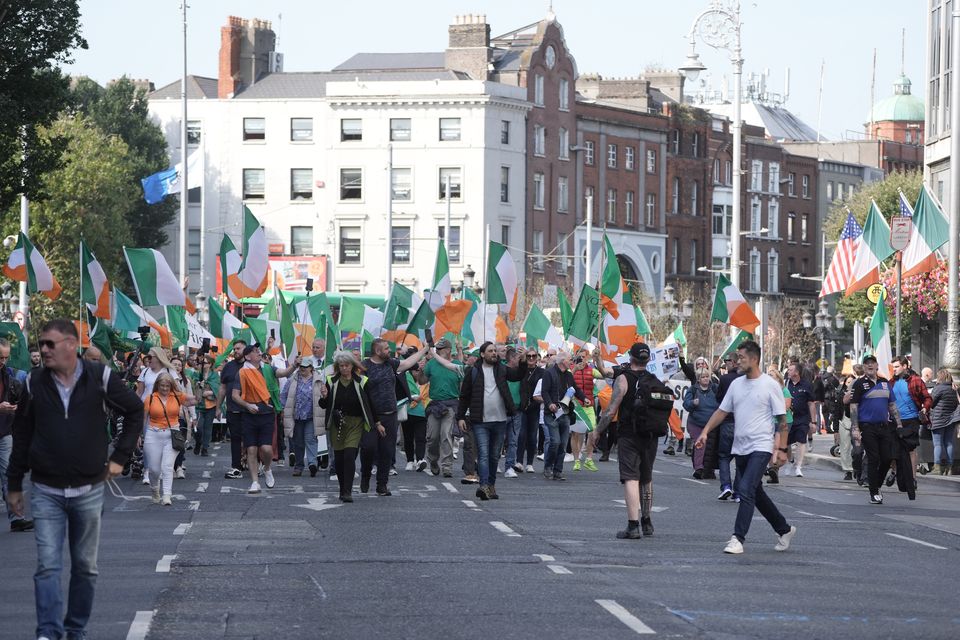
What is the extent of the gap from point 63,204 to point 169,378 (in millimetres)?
44694

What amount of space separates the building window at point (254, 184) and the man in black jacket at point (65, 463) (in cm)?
7888

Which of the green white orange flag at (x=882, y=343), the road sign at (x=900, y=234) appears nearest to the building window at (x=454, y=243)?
the road sign at (x=900, y=234)

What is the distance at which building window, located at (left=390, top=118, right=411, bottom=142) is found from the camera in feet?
282

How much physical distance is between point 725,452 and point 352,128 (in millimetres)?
65613

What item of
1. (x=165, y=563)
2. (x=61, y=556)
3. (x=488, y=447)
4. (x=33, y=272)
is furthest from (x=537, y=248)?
(x=61, y=556)

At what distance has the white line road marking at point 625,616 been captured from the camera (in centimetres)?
1030

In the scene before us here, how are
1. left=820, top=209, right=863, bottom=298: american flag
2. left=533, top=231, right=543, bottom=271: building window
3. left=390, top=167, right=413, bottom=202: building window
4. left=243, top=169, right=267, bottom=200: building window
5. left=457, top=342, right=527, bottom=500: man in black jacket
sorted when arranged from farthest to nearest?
left=533, top=231, right=543, bottom=271: building window → left=243, top=169, right=267, bottom=200: building window → left=390, top=167, right=413, bottom=202: building window → left=820, top=209, right=863, bottom=298: american flag → left=457, top=342, right=527, bottom=500: man in black jacket

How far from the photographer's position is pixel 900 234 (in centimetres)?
3484

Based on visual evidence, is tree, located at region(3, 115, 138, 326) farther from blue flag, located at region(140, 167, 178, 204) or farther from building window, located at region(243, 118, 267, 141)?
building window, located at region(243, 118, 267, 141)

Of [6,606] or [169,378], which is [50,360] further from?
[169,378]

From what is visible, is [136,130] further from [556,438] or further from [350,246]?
[556,438]

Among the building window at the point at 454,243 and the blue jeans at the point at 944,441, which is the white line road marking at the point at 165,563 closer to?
the blue jeans at the point at 944,441

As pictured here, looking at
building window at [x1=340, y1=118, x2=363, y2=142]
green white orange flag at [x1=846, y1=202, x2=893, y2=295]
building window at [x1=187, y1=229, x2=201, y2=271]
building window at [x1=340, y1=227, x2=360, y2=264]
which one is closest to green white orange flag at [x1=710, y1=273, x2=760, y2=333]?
green white orange flag at [x1=846, y1=202, x2=893, y2=295]

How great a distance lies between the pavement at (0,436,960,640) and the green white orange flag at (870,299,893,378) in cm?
530
